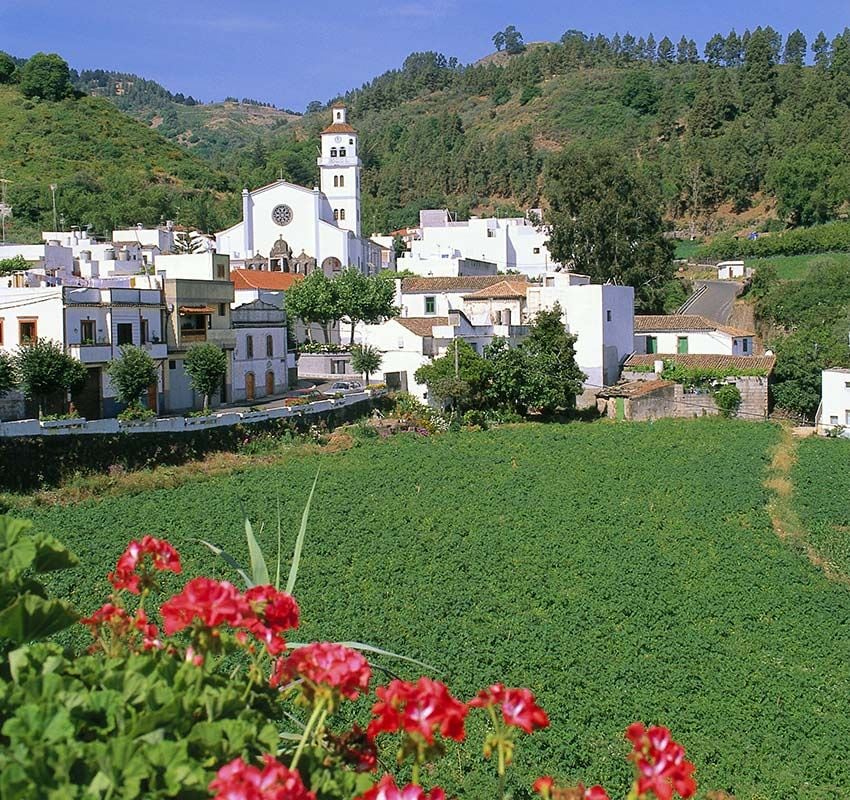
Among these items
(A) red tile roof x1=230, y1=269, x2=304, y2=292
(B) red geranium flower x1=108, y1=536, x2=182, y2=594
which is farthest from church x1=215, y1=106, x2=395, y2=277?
(B) red geranium flower x1=108, y1=536, x2=182, y2=594

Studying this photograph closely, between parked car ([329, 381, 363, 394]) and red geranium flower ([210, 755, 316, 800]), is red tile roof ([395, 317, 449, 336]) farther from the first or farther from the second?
red geranium flower ([210, 755, 316, 800])

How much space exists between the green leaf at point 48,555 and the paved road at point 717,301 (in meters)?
51.5

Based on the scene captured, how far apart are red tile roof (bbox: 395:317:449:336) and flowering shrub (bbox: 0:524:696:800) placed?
3657 centimetres

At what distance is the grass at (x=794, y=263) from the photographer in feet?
198

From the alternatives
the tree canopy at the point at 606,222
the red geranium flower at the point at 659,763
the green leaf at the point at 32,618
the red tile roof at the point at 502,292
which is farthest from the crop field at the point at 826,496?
the tree canopy at the point at 606,222

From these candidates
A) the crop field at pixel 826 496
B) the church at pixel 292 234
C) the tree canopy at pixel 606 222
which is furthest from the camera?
the church at pixel 292 234

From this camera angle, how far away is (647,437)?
→ 34.4 metres

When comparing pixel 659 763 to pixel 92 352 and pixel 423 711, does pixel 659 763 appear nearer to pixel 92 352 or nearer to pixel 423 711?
pixel 423 711

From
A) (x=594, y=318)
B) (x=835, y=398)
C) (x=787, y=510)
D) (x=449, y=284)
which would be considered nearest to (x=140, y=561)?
(x=787, y=510)

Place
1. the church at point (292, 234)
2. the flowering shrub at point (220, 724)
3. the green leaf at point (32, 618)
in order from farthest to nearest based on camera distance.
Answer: the church at point (292, 234) → the green leaf at point (32, 618) → the flowering shrub at point (220, 724)

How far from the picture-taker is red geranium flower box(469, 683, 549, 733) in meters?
4.62

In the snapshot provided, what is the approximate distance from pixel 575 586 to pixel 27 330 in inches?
760

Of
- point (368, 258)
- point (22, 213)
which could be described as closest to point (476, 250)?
point (368, 258)

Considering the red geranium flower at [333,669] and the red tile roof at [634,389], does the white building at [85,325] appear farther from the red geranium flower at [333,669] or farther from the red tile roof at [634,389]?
the red geranium flower at [333,669]
